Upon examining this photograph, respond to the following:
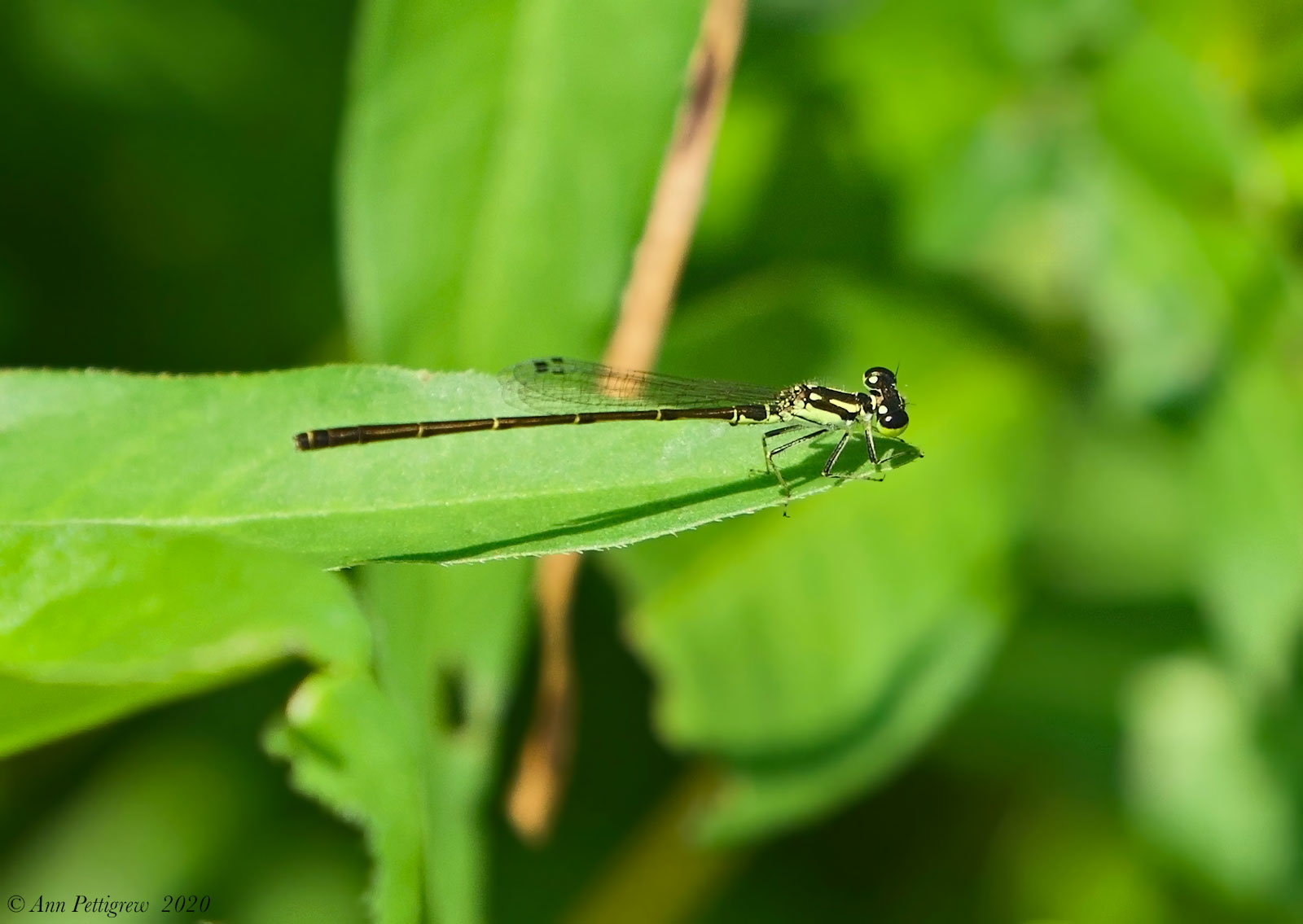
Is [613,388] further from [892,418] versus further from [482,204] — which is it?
[482,204]

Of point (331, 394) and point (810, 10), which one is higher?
point (810, 10)

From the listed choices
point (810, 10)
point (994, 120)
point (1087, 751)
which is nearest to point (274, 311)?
point (810, 10)

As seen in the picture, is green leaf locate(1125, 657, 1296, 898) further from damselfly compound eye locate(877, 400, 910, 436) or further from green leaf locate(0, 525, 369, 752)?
green leaf locate(0, 525, 369, 752)

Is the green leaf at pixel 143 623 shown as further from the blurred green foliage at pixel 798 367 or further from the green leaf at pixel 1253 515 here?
the green leaf at pixel 1253 515

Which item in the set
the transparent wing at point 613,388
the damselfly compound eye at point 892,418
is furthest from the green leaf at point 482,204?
the damselfly compound eye at point 892,418

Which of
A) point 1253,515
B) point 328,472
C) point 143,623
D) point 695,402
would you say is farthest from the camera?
point 695,402

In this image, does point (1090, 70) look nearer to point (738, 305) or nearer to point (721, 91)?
point (738, 305)

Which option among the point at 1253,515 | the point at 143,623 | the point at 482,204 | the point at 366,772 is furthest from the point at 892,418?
the point at 143,623

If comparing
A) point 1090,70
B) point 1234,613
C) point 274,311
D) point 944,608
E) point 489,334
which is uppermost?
point 274,311
